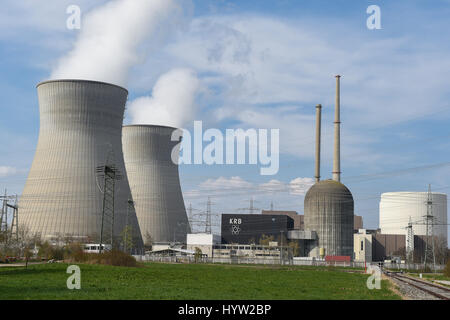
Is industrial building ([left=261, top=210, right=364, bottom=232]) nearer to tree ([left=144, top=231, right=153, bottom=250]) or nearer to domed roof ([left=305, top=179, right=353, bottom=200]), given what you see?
domed roof ([left=305, top=179, right=353, bottom=200])

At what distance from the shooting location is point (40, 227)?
65000mm

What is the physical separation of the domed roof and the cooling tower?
76.1 feet

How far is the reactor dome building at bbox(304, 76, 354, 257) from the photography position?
91.8 metres

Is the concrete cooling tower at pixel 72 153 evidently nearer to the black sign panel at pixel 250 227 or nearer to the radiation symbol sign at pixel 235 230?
the black sign panel at pixel 250 227

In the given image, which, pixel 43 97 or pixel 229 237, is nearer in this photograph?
pixel 43 97

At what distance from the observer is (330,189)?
91.6 metres

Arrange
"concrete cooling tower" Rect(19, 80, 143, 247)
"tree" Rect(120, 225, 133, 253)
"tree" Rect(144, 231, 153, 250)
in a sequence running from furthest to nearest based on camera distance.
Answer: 1. "tree" Rect(144, 231, 153, 250)
2. "tree" Rect(120, 225, 133, 253)
3. "concrete cooling tower" Rect(19, 80, 143, 247)

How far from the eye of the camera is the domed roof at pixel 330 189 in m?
91.3

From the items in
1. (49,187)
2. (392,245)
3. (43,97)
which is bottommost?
(392,245)

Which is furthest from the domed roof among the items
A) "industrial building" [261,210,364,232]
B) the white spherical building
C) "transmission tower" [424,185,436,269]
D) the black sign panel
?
"industrial building" [261,210,364,232]

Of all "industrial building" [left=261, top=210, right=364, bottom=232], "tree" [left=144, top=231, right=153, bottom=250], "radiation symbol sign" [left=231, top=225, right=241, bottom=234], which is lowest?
"tree" [left=144, top=231, right=153, bottom=250]
